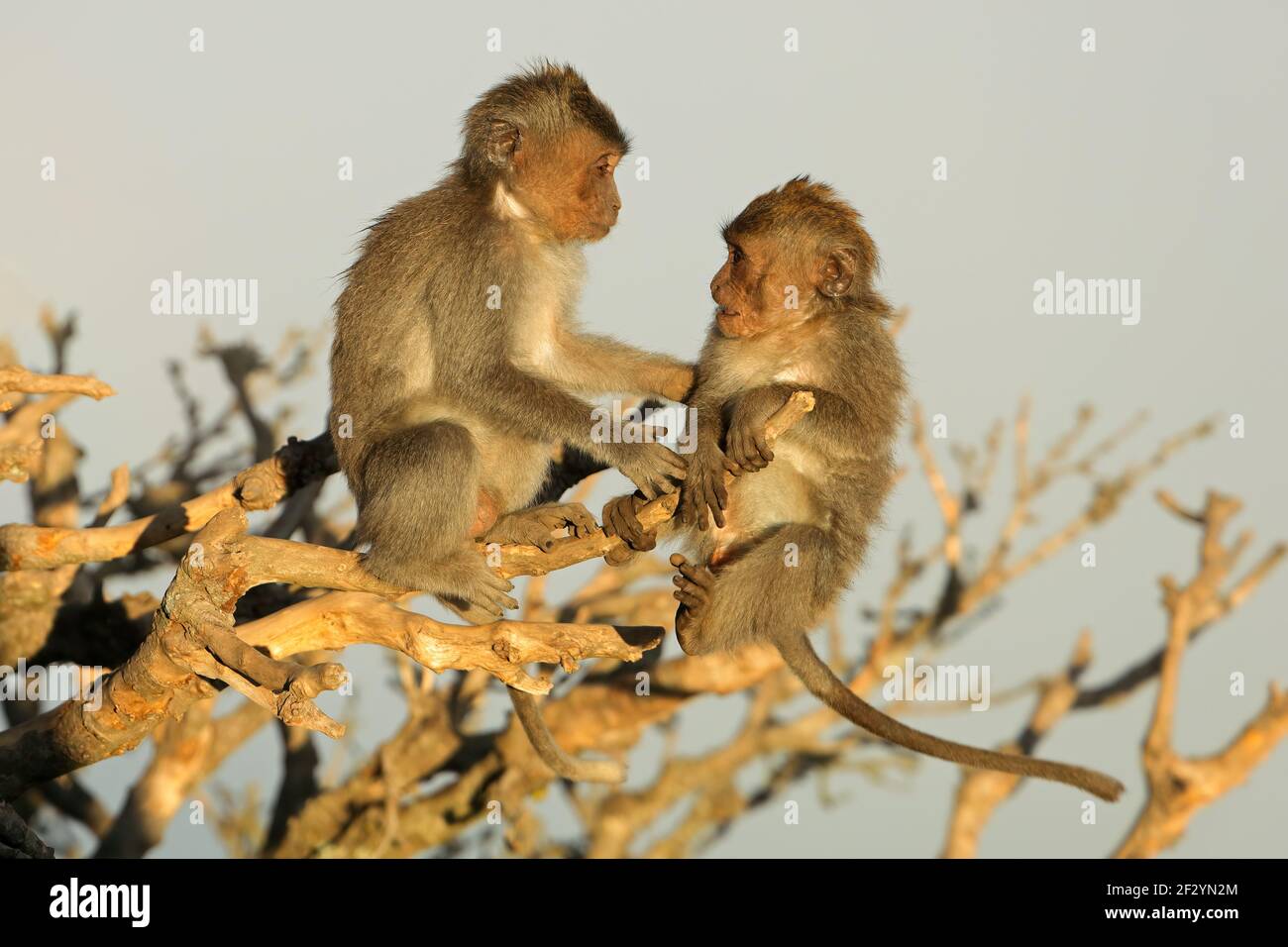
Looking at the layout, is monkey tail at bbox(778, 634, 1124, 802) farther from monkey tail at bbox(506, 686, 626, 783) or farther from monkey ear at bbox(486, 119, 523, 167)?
monkey ear at bbox(486, 119, 523, 167)

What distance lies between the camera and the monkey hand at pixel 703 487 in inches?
251

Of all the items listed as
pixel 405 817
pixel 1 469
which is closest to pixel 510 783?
pixel 405 817

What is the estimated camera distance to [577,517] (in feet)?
22.3

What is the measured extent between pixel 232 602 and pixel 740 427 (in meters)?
2.53

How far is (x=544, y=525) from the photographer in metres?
6.88

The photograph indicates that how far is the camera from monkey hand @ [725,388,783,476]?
6.26 m

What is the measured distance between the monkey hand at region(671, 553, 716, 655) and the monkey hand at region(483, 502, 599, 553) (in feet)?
1.58

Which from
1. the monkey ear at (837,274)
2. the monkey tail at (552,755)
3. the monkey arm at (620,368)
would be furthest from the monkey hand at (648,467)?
the monkey tail at (552,755)

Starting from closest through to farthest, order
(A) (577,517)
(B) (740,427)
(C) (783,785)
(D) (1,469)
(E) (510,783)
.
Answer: (B) (740,427) < (A) (577,517) < (D) (1,469) < (E) (510,783) < (C) (783,785)

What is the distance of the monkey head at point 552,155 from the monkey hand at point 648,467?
4.12 ft

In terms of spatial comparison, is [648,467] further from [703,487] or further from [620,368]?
[620,368]

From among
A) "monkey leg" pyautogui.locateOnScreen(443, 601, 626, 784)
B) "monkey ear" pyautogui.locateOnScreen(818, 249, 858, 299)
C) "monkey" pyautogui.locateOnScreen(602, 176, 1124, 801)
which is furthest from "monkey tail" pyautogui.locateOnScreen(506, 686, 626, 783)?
"monkey ear" pyautogui.locateOnScreen(818, 249, 858, 299)
